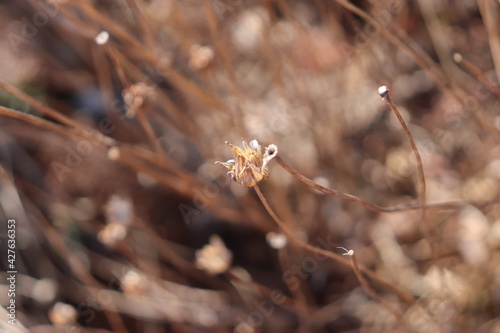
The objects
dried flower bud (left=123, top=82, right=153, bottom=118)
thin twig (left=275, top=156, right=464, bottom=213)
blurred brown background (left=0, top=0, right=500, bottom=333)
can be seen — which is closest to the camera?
thin twig (left=275, top=156, right=464, bottom=213)

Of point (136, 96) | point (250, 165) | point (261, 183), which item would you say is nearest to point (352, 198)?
point (250, 165)

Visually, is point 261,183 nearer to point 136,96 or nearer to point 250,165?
point 136,96

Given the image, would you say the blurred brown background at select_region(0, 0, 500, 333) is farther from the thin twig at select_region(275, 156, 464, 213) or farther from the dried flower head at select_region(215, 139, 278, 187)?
the dried flower head at select_region(215, 139, 278, 187)

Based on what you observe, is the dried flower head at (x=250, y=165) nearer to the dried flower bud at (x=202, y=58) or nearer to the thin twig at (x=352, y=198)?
the thin twig at (x=352, y=198)

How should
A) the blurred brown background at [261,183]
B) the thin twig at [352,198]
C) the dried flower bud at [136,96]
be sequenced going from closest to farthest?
the thin twig at [352,198] < the dried flower bud at [136,96] < the blurred brown background at [261,183]

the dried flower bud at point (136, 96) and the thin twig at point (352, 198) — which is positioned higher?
the dried flower bud at point (136, 96)

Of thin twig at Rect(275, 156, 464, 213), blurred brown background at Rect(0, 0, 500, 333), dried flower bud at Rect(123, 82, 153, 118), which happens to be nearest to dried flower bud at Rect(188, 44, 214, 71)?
blurred brown background at Rect(0, 0, 500, 333)

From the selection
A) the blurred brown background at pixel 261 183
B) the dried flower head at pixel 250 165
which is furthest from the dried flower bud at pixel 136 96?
the dried flower head at pixel 250 165

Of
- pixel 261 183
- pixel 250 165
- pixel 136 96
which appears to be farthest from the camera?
pixel 261 183
